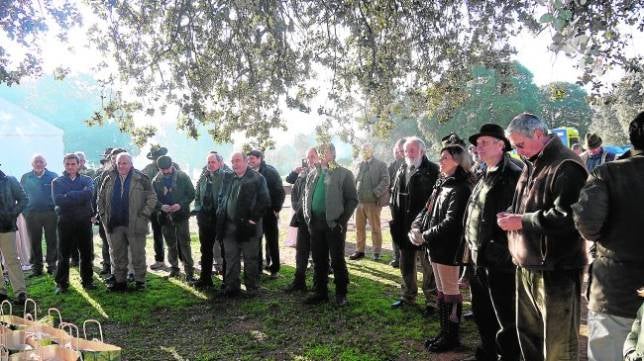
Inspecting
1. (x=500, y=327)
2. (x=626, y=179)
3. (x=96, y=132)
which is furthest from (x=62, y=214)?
(x=96, y=132)

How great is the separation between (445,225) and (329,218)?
2125 millimetres

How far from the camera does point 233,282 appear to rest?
709 cm

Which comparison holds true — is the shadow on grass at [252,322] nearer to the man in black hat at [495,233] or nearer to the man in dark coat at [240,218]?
the man in dark coat at [240,218]

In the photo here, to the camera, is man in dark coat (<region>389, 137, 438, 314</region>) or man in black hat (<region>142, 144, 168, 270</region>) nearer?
man in dark coat (<region>389, 137, 438, 314</region>)

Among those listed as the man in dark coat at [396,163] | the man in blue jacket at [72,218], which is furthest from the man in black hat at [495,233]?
the man in blue jacket at [72,218]

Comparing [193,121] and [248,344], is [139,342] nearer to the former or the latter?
[248,344]

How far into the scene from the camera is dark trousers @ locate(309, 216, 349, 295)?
6.39 metres

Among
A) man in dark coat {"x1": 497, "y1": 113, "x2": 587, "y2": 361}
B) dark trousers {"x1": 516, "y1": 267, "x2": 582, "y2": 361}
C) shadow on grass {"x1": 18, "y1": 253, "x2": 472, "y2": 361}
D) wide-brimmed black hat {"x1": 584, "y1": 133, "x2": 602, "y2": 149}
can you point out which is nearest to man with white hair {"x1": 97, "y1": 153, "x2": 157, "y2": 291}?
shadow on grass {"x1": 18, "y1": 253, "x2": 472, "y2": 361}

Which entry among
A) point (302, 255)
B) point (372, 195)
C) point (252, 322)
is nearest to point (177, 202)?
point (302, 255)

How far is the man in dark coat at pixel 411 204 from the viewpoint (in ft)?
19.2

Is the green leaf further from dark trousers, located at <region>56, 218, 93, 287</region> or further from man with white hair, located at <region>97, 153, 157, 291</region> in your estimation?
dark trousers, located at <region>56, 218, 93, 287</region>

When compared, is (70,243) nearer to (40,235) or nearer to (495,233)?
(40,235)

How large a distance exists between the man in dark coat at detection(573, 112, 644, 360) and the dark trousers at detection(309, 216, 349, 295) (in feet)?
12.4

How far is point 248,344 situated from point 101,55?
11.4ft
